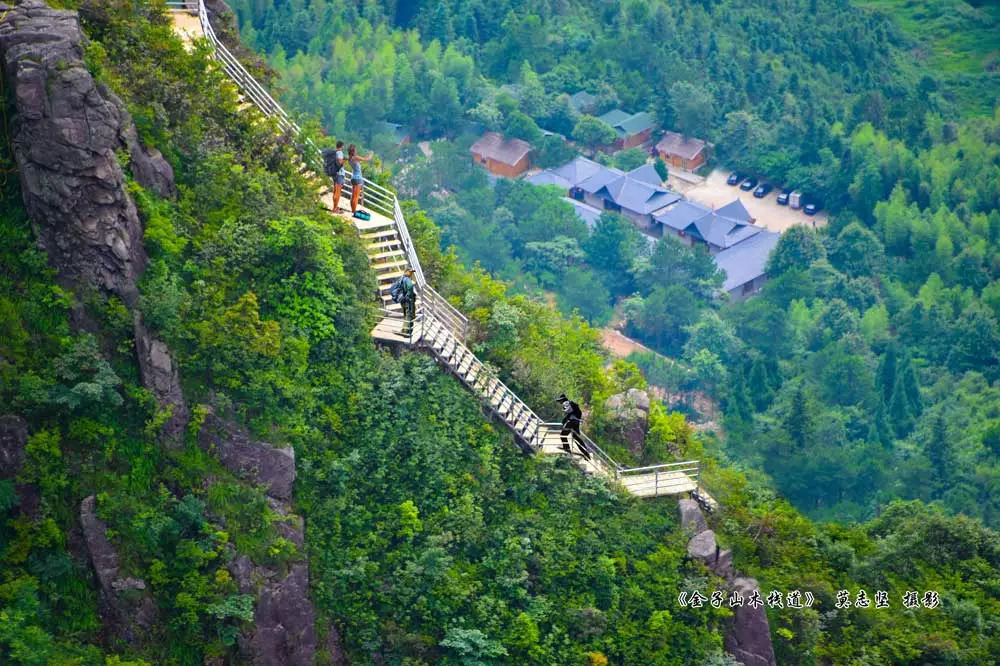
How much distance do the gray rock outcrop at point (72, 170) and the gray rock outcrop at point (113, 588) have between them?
2.08 metres

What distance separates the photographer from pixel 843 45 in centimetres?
9662

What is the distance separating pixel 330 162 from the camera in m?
30.5

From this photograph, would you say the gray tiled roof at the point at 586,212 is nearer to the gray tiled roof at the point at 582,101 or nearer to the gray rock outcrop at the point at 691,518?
the gray tiled roof at the point at 582,101

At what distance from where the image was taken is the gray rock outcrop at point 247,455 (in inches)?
1005

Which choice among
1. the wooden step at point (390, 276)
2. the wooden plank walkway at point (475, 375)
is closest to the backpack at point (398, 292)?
the wooden plank walkway at point (475, 375)

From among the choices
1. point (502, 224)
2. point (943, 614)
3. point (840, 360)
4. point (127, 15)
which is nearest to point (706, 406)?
point (840, 360)

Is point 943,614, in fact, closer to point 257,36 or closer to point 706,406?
point 706,406

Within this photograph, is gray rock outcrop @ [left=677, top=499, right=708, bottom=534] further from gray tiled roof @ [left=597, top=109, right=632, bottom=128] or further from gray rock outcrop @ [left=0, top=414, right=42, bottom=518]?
gray tiled roof @ [left=597, top=109, right=632, bottom=128]

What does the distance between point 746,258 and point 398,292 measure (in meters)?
52.4

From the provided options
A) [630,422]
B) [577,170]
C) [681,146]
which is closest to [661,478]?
[630,422]

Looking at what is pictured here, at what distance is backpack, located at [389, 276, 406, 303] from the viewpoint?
93.1 ft

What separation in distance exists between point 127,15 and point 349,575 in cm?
→ 1147

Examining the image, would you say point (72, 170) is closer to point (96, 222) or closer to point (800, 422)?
point (96, 222)

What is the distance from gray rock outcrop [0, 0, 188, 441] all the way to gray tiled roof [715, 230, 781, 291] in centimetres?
5398
